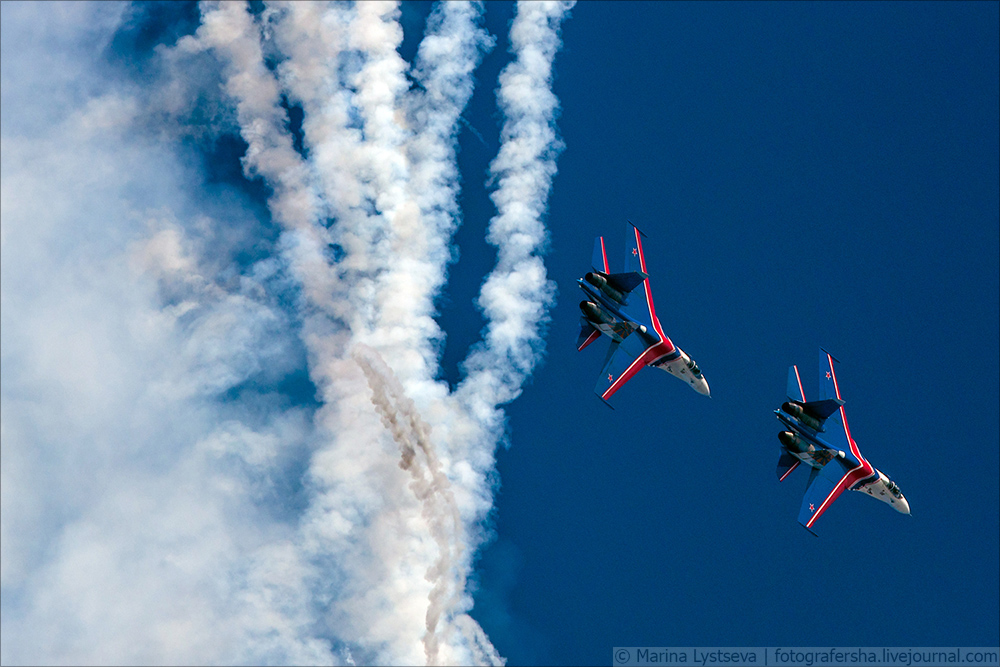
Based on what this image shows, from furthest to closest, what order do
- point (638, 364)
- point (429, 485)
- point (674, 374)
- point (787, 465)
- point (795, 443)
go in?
point (429, 485), point (674, 374), point (787, 465), point (795, 443), point (638, 364)

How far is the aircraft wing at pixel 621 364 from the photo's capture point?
291ft

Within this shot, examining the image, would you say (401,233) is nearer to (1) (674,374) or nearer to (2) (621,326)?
(2) (621,326)

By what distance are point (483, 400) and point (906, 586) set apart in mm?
65451

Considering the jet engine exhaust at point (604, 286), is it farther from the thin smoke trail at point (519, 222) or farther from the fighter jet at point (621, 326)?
the thin smoke trail at point (519, 222)

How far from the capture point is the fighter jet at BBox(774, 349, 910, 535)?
9056cm

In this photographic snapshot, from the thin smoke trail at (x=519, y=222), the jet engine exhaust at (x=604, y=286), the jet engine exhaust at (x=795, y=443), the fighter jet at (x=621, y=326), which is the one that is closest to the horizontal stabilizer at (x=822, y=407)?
the jet engine exhaust at (x=795, y=443)

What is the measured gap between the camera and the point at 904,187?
379 ft

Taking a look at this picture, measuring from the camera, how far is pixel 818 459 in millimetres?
91312

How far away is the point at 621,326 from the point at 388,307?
3287cm

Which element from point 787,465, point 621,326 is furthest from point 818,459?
point 621,326

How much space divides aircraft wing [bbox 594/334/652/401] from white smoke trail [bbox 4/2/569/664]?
18532 millimetres

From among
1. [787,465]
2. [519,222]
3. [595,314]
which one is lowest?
[787,465]

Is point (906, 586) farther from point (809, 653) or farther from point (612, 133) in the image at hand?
point (612, 133)

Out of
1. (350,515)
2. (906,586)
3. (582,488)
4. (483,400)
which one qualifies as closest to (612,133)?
(483,400)
